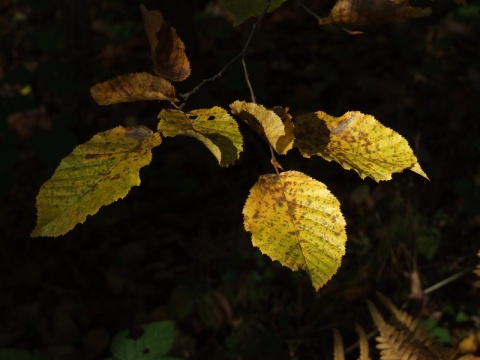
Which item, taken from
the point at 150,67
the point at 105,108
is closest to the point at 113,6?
the point at 150,67

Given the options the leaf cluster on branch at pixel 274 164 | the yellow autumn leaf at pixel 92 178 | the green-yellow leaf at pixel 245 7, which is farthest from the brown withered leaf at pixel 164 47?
the green-yellow leaf at pixel 245 7

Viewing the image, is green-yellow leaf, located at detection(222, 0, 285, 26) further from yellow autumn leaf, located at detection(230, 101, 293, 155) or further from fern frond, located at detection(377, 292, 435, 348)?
fern frond, located at detection(377, 292, 435, 348)

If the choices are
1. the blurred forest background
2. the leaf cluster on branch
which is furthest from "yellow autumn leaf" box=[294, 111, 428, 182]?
the blurred forest background

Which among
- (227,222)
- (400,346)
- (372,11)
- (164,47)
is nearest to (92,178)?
(164,47)

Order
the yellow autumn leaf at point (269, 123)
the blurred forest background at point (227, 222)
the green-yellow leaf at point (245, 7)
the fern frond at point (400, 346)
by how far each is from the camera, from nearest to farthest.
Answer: the yellow autumn leaf at point (269, 123) < the green-yellow leaf at point (245, 7) < the fern frond at point (400, 346) < the blurred forest background at point (227, 222)

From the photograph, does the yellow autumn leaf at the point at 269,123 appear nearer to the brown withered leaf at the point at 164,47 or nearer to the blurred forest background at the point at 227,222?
the brown withered leaf at the point at 164,47

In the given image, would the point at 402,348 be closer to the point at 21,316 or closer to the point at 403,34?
the point at 21,316

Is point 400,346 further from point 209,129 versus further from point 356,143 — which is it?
point 209,129
